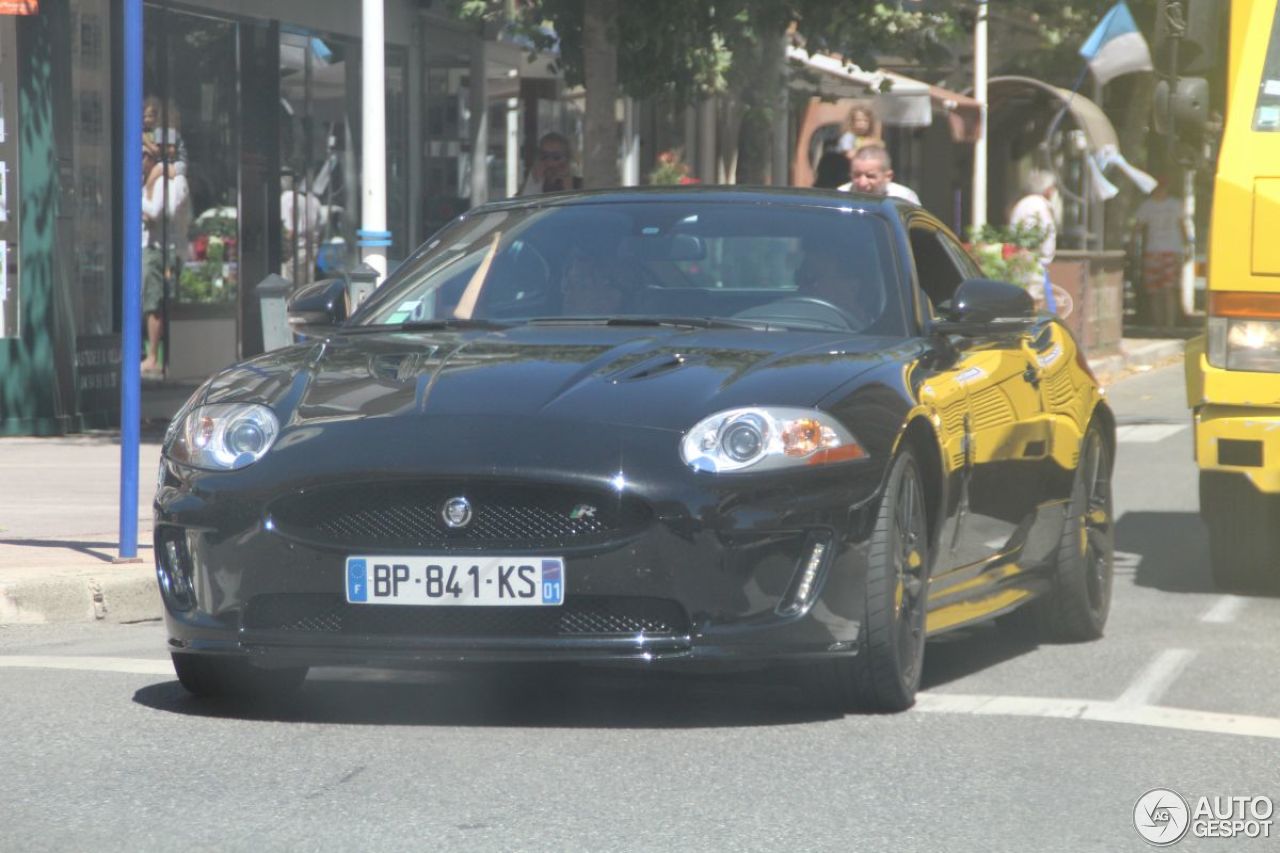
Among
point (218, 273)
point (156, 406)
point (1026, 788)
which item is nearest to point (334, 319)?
point (1026, 788)

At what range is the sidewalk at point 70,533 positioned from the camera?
852 centimetres

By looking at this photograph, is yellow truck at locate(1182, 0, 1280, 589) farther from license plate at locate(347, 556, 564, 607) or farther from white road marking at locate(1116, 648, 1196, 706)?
license plate at locate(347, 556, 564, 607)

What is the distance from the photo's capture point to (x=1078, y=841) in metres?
4.98

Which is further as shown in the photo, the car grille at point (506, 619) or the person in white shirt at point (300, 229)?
the person in white shirt at point (300, 229)

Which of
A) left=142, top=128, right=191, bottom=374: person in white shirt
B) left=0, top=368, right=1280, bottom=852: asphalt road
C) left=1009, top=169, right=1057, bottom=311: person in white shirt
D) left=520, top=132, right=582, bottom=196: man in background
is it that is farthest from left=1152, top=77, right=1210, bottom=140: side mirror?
left=1009, top=169, right=1057, bottom=311: person in white shirt

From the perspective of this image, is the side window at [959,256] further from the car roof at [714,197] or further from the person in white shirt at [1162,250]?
the person in white shirt at [1162,250]

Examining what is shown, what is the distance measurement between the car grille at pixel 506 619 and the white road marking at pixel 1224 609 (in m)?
3.38

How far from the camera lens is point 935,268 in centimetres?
800

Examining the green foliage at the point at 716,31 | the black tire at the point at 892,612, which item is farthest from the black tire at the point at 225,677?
the green foliage at the point at 716,31

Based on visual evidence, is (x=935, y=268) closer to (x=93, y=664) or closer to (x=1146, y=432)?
(x=93, y=664)

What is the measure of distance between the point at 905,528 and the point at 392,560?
4.40ft

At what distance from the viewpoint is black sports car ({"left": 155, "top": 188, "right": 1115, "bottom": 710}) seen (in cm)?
591

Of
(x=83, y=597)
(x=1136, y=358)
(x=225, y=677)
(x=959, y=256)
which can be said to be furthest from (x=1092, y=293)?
(x=225, y=677)

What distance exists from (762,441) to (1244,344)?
11.6 feet
